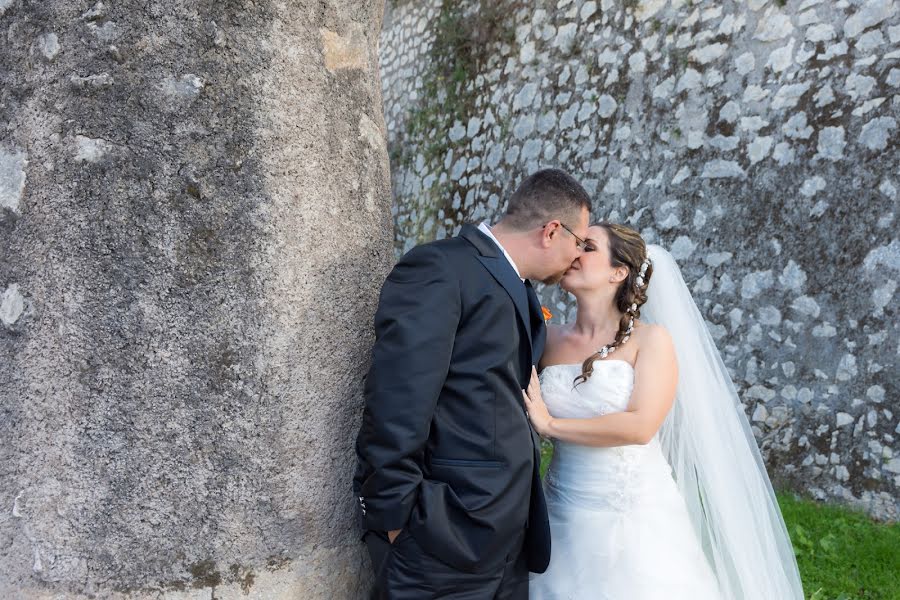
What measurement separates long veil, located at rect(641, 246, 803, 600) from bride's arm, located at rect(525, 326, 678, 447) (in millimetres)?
256

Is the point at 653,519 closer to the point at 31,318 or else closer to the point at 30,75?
the point at 31,318

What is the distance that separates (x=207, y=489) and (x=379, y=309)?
0.58 m

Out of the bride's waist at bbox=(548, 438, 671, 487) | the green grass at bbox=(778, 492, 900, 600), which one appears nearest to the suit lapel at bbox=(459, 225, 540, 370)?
the bride's waist at bbox=(548, 438, 671, 487)

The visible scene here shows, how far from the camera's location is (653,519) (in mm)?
2639

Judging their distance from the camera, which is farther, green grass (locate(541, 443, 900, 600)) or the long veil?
green grass (locate(541, 443, 900, 600))

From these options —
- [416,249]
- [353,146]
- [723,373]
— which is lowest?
[723,373]

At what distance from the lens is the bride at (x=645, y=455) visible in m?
2.57

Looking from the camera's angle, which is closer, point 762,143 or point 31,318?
point 31,318

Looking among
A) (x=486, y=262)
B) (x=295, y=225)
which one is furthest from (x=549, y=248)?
(x=295, y=225)

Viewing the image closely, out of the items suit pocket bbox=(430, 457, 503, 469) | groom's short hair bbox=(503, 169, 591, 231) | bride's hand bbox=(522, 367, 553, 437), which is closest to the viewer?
suit pocket bbox=(430, 457, 503, 469)

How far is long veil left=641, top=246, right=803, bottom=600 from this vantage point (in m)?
2.68

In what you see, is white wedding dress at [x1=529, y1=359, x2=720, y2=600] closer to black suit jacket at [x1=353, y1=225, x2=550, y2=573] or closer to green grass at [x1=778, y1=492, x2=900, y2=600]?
black suit jacket at [x1=353, y1=225, x2=550, y2=573]

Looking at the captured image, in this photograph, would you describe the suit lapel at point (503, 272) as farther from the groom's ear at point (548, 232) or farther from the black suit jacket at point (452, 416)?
the groom's ear at point (548, 232)

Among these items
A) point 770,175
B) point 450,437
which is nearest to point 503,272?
point 450,437
